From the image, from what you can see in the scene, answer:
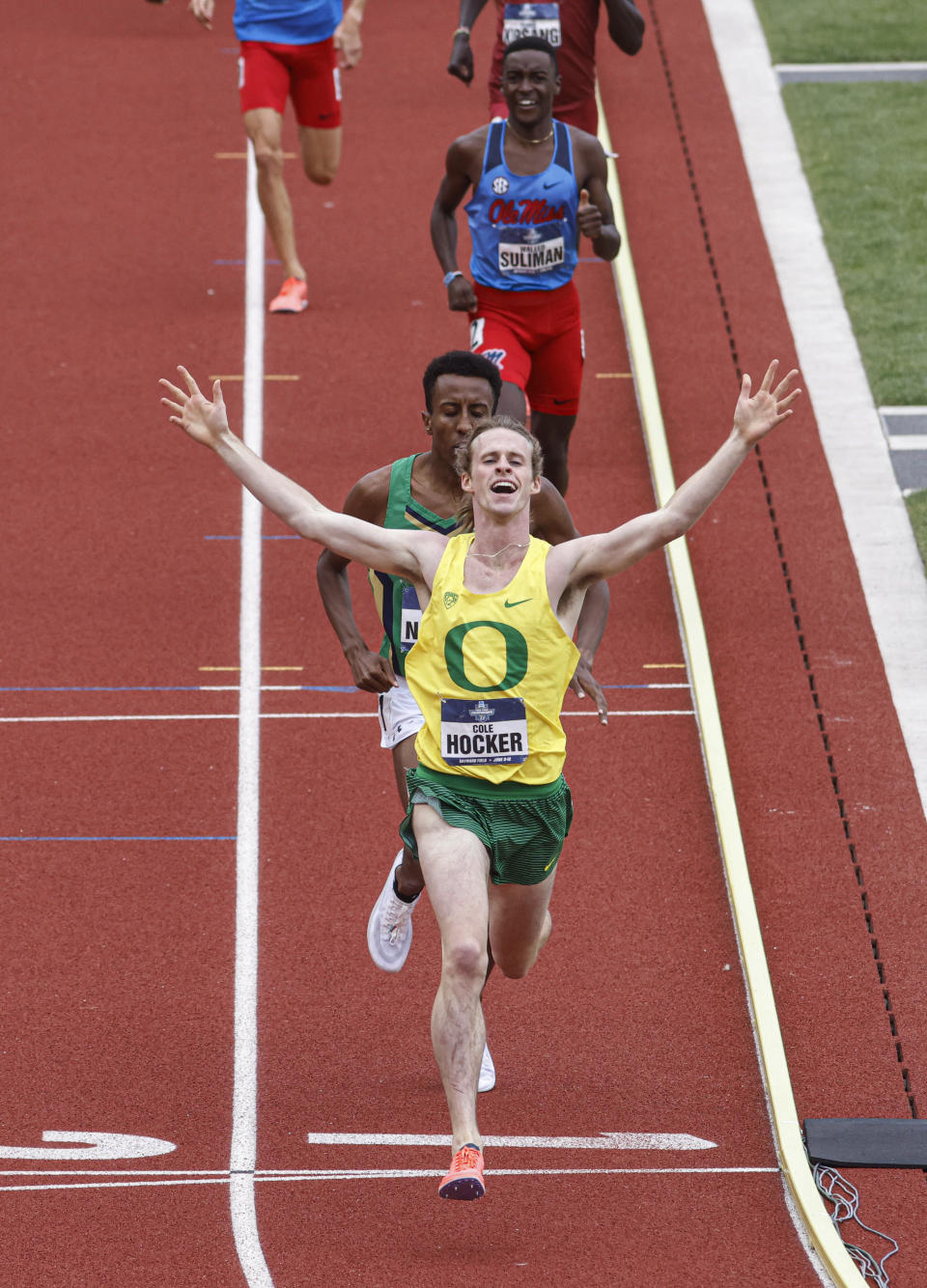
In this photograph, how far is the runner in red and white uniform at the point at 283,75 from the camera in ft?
34.3

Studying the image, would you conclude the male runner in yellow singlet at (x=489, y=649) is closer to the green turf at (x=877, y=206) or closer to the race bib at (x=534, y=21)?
the race bib at (x=534, y=21)

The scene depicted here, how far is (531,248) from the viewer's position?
8.15m

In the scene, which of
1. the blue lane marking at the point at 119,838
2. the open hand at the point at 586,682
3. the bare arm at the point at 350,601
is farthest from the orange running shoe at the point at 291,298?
the open hand at the point at 586,682

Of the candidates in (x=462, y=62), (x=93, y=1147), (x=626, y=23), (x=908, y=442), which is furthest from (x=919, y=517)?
(x=93, y=1147)

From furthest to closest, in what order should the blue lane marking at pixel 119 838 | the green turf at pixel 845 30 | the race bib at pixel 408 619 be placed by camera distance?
the green turf at pixel 845 30 < the blue lane marking at pixel 119 838 < the race bib at pixel 408 619

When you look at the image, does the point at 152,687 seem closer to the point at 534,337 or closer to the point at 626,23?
the point at 534,337

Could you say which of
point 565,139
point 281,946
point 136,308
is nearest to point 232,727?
point 281,946

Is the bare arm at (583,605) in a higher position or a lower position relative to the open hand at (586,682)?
higher

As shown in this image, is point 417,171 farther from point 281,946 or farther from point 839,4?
point 281,946

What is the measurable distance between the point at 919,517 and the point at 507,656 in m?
4.78

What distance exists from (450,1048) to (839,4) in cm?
1290

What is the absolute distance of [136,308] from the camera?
11.3 meters

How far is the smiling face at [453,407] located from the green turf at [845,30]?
32.5ft

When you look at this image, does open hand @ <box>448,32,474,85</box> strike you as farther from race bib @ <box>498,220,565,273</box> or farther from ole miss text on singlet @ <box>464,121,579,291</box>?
race bib @ <box>498,220,565,273</box>
